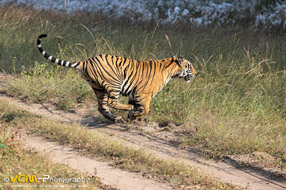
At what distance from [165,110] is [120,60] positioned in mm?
1215

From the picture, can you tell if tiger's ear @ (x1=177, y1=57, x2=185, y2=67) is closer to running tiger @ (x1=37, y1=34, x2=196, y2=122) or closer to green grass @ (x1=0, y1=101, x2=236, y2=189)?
running tiger @ (x1=37, y1=34, x2=196, y2=122)

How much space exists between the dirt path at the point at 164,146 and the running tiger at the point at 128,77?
0.27 meters

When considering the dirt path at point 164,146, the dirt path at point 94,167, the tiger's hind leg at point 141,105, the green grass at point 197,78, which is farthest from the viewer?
the tiger's hind leg at point 141,105

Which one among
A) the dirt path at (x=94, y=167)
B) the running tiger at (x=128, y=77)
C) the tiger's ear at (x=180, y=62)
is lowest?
the dirt path at (x=94, y=167)

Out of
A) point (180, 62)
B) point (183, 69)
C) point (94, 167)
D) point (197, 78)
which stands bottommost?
point (94, 167)

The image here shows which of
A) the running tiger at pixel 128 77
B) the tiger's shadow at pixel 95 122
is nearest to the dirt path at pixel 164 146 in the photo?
the tiger's shadow at pixel 95 122

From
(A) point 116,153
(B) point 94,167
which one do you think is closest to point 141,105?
(A) point 116,153

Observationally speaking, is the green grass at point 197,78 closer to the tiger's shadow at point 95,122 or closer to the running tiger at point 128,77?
the running tiger at point 128,77

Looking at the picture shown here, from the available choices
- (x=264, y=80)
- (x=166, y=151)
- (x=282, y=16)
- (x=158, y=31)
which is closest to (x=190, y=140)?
(x=166, y=151)

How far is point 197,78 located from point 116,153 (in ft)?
10.9

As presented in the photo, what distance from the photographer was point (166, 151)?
621 centimetres

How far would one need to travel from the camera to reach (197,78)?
8.50 metres

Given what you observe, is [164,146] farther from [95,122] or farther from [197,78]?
[197,78]

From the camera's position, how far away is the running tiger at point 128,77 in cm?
670
